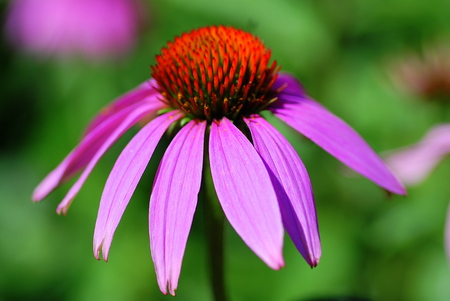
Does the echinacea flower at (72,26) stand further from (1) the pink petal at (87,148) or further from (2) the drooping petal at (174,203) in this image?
(2) the drooping petal at (174,203)

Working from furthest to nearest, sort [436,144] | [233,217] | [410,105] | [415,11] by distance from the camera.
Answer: [415,11]
[410,105]
[436,144]
[233,217]

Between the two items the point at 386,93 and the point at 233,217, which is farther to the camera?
the point at 386,93

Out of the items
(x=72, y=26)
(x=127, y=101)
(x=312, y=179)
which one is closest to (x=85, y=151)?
(x=127, y=101)

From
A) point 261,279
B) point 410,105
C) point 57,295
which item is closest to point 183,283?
point 261,279

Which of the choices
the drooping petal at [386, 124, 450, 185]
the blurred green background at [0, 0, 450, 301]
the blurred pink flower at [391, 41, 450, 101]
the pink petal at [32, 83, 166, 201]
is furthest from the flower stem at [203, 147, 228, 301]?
the blurred pink flower at [391, 41, 450, 101]

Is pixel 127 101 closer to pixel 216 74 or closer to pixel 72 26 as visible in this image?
pixel 216 74

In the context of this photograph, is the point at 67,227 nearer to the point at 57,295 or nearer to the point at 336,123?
the point at 57,295
